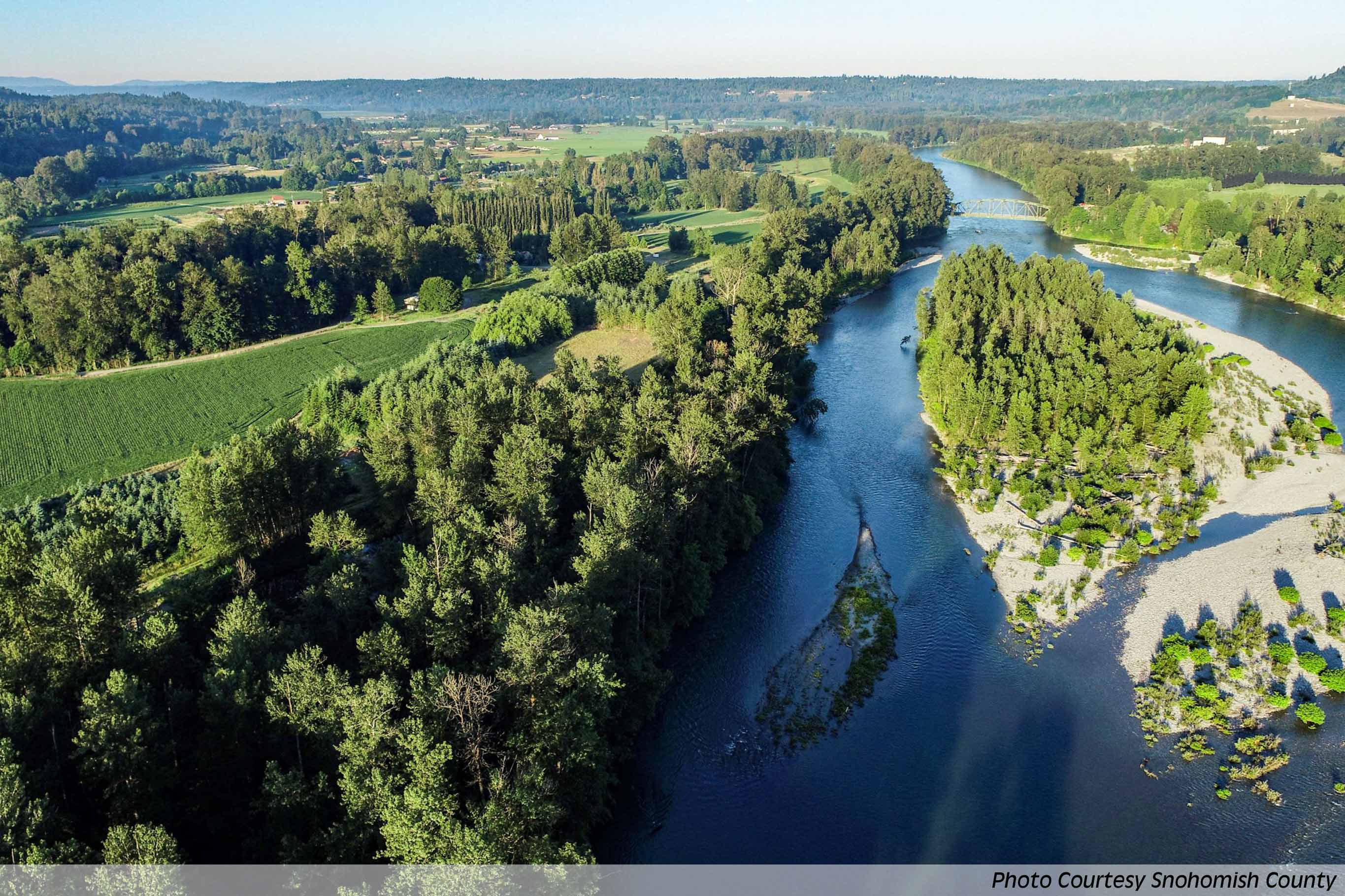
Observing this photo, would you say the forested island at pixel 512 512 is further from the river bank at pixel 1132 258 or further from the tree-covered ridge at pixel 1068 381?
the river bank at pixel 1132 258

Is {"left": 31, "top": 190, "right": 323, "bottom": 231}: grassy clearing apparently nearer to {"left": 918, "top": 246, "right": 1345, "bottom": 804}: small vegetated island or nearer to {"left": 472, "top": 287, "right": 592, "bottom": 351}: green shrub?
{"left": 472, "top": 287, "right": 592, "bottom": 351}: green shrub

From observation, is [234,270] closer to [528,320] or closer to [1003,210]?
[528,320]

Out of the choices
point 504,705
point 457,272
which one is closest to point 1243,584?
point 504,705

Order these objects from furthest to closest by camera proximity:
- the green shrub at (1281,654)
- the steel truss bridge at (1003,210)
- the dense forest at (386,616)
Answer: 1. the steel truss bridge at (1003,210)
2. the green shrub at (1281,654)
3. the dense forest at (386,616)

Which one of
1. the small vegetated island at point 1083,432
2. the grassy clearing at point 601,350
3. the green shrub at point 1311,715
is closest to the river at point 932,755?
the green shrub at point 1311,715

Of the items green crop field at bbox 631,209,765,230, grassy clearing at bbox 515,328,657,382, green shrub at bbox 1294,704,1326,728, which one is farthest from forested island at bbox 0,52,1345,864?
green crop field at bbox 631,209,765,230

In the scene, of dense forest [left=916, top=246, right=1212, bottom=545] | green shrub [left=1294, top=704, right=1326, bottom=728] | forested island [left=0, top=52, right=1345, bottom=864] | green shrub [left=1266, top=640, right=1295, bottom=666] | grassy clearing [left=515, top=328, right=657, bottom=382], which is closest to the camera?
forested island [left=0, top=52, right=1345, bottom=864]
